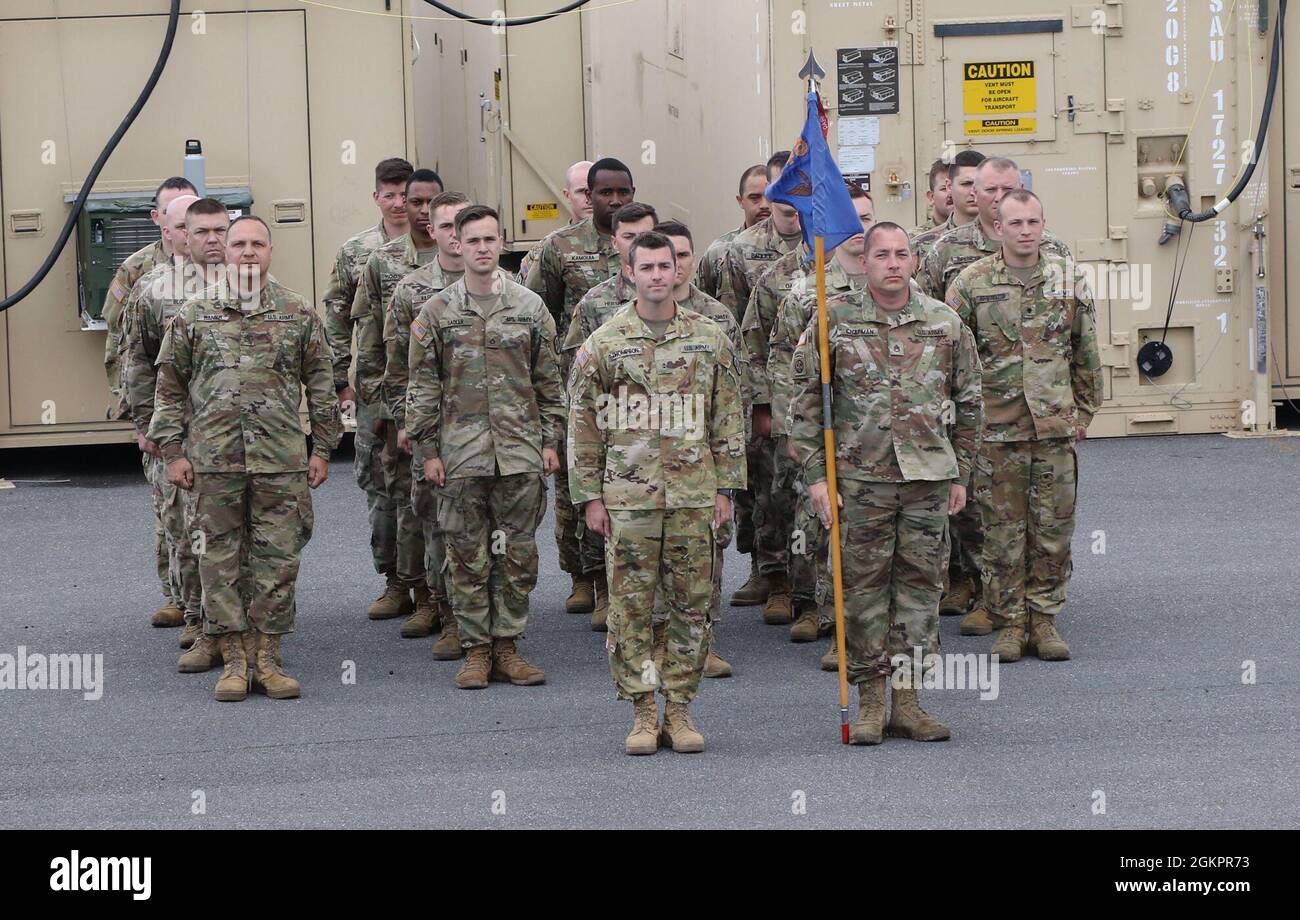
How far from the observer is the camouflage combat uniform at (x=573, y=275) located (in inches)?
380

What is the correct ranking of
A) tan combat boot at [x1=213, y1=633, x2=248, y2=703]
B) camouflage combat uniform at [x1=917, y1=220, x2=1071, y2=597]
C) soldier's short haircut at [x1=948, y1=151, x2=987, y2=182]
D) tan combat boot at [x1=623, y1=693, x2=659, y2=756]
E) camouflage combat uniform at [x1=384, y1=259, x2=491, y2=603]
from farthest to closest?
soldier's short haircut at [x1=948, y1=151, x2=987, y2=182] → camouflage combat uniform at [x1=917, y1=220, x2=1071, y2=597] → camouflage combat uniform at [x1=384, y1=259, x2=491, y2=603] → tan combat boot at [x1=213, y1=633, x2=248, y2=703] → tan combat boot at [x1=623, y1=693, x2=659, y2=756]

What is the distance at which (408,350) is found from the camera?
869cm

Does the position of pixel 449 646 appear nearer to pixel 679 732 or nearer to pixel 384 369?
pixel 384 369

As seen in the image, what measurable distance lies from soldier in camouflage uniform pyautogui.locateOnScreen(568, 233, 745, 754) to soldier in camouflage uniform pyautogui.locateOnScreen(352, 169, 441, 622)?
2.26 m

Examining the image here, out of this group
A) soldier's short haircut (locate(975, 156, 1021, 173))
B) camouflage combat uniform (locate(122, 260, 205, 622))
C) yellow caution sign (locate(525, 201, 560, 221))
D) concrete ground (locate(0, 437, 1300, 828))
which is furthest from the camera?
yellow caution sign (locate(525, 201, 560, 221))

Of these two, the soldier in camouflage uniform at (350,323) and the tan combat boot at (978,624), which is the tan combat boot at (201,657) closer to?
the soldier in camouflage uniform at (350,323)

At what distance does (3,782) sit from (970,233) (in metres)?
4.92

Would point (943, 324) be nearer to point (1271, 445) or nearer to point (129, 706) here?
point (129, 706)

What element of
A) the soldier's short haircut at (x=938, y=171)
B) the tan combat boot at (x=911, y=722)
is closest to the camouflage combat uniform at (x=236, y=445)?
the tan combat boot at (x=911, y=722)

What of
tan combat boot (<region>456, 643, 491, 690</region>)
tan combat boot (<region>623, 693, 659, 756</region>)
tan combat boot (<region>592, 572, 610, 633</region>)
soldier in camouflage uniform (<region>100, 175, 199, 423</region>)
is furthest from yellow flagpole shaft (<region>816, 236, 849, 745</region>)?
soldier in camouflage uniform (<region>100, 175, 199, 423</region>)

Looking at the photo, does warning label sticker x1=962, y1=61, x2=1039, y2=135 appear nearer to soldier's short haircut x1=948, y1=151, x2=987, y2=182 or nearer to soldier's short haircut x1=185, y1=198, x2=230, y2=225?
soldier's short haircut x1=948, y1=151, x2=987, y2=182

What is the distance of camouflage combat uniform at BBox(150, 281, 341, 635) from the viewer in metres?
8.25

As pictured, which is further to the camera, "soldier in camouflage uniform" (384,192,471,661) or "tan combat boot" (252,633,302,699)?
"soldier in camouflage uniform" (384,192,471,661)

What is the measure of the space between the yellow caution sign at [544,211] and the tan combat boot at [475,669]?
729 cm
